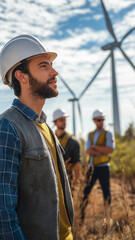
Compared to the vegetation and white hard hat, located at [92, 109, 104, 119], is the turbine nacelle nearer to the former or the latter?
the vegetation

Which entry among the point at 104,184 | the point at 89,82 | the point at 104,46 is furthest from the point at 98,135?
the point at 104,46

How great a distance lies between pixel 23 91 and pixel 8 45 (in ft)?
1.12

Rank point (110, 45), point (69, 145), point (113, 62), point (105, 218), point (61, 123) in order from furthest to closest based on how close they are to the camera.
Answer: point (110, 45) < point (113, 62) < point (61, 123) < point (69, 145) < point (105, 218)

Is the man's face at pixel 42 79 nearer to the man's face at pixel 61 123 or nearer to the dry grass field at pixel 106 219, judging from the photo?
the dry grass field at pixel 106 219

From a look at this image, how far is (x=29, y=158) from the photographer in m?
1.51

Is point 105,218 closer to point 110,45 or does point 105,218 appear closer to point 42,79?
point 42,79

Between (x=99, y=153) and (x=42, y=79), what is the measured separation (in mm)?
4144

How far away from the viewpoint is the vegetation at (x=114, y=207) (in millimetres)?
2307

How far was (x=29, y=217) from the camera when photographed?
1.49 metres

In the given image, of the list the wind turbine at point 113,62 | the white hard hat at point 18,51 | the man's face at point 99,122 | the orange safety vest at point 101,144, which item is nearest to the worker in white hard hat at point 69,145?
the orange safety vest at point 101,144

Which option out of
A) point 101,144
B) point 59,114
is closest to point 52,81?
point 59,114

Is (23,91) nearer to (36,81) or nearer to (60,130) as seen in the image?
(36,81)

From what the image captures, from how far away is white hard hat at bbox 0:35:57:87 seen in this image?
183 centimetres

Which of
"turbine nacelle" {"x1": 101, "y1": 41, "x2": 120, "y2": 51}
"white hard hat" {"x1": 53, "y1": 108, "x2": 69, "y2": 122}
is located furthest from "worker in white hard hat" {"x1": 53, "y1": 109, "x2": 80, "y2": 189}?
"turbine nacelle" {"x1": 101, "y1": 41, "x2": 120, "y2": 51}
